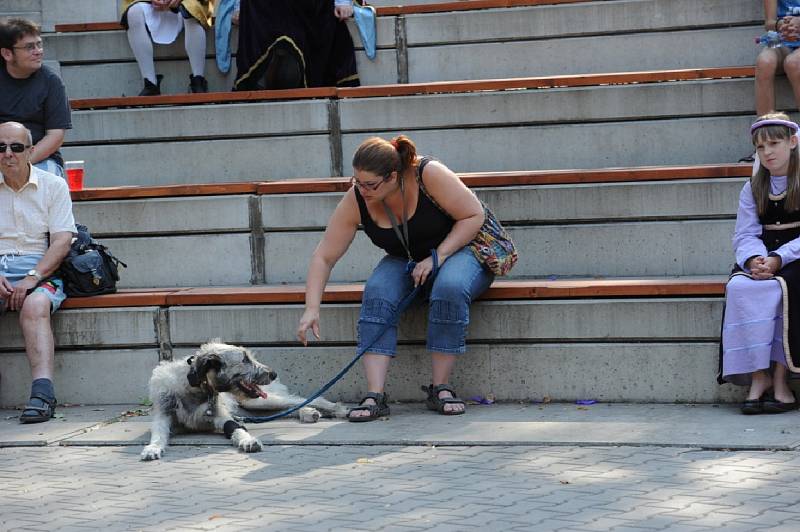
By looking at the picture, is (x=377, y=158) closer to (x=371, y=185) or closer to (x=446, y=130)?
(x=371, y=185)

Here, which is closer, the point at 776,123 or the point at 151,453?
the point at 151,453

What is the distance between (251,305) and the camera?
6953mm

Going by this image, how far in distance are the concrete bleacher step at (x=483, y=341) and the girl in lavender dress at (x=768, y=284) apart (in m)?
0.30

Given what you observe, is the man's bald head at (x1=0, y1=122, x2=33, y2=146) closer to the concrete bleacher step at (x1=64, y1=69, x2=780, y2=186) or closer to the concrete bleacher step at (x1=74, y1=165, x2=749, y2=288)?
the concrete bleacher step at (x1=74, y1=165, x2=749, y2=288)

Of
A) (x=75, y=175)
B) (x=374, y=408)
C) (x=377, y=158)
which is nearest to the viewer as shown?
(x=377, y=158)

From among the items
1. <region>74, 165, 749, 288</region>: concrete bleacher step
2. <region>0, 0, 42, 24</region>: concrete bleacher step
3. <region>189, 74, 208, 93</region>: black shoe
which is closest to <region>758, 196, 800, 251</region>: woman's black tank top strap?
<region>74, 165, 749, 288</region>: concrete bleacher step

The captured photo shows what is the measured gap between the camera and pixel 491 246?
21.2 ft

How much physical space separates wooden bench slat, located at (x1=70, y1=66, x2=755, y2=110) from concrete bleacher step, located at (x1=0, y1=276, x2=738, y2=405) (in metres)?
1.90

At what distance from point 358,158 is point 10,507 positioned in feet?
7.56

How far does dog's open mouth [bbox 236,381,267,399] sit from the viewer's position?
6.08 m

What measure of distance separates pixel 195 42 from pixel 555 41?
2693mm

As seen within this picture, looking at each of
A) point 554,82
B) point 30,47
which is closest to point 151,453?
point 30,47

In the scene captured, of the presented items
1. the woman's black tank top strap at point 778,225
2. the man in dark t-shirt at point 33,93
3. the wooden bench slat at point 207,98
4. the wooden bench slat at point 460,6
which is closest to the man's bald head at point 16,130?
the man in dark t-shirt at point 33,93

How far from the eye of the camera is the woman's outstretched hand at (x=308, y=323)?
6195mm
